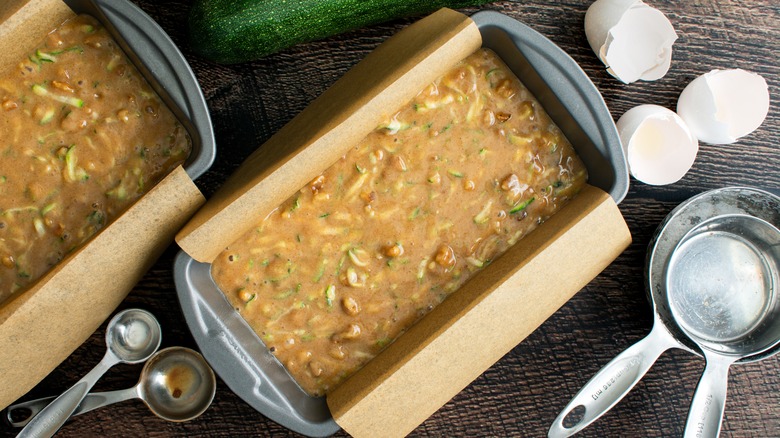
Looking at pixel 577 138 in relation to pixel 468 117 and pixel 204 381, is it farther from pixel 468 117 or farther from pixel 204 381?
pixel 204 381

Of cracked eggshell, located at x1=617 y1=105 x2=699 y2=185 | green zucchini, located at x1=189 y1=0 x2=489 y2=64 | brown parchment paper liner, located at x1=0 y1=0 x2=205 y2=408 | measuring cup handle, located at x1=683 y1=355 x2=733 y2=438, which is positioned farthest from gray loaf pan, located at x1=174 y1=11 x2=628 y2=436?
measuring cup handle, located at x1=683 y1=355 x2=733 y2=438

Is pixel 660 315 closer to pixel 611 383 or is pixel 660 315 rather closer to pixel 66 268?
pixel 611 383

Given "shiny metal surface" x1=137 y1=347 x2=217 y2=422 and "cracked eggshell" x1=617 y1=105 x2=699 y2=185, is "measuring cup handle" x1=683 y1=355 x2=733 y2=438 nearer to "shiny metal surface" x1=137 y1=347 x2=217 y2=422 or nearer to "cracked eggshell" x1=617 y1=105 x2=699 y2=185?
"cracked eggshell" x1=617 y1=105 x2=699 y2=185

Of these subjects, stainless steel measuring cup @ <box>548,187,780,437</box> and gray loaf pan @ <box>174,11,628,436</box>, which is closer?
gray loaf pan @ <box>174,11,628,436</box>

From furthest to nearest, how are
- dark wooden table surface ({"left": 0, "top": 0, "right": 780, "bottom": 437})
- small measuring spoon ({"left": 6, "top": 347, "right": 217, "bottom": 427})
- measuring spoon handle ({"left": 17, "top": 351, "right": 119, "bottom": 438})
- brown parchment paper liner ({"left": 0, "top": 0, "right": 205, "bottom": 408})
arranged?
dark wooden table surface ({"left": 0, "top": 0, "right": 780, "bottom": 437}), small measuring spoon ({"left": 6, "top": 347, "right": 217, "bottom": 427}), measuring spoon handle ({"left": 17, "top": 351, "right": 119, "bottom": 438}), brown parchment paper liner ({"left": 0, "top": 0, "right": 205, "bottom": 408})

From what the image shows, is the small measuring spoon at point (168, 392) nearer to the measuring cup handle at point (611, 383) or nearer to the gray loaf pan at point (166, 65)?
the gray loaf pan at point (166, 65)

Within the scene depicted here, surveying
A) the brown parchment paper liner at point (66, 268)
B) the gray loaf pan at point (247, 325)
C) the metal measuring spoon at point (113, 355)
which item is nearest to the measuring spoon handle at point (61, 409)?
the metal measuring spoon at point (113, 355)

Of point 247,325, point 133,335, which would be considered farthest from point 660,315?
point 133,335
